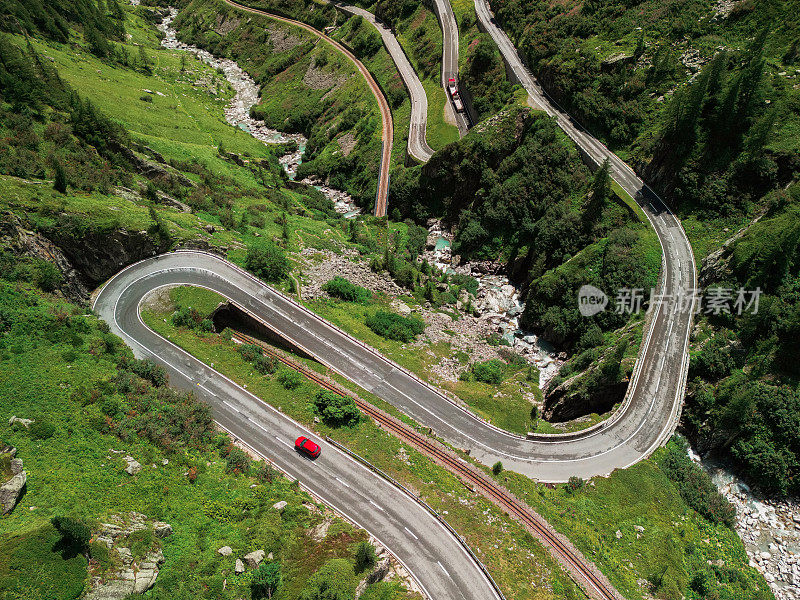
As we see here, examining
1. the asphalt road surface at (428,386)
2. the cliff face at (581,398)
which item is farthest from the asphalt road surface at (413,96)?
the cliff face at (581,398)

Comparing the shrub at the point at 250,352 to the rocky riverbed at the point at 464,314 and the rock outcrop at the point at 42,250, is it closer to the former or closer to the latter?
the rocky riverbed at the point at 464,314

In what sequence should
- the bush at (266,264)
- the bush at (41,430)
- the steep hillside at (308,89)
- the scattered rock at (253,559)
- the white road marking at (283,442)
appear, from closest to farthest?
the scattered rock at (253,559), the bush at (41,430), the white road marking at (283,442), the bush at (266,264), the steep hillside at (308,89)

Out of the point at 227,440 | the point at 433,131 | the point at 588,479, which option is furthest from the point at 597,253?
the point at 227,440

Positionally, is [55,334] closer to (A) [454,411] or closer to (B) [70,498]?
(B) [70,498]

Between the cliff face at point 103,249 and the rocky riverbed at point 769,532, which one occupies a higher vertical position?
the rocky riverbed at point 769,532

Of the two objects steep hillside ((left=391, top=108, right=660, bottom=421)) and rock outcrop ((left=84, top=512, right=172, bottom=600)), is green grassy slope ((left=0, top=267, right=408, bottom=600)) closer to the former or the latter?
rock outcrop ((left=84, top=512, right=172, bottom=600))

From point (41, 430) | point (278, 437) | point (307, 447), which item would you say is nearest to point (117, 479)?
point (41, 430)

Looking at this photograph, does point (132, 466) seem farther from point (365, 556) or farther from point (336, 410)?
point (365, 556)
